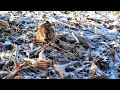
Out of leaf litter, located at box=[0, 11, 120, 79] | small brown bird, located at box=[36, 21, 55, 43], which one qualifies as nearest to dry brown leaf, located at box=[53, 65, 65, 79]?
leaf litter, located at box=[0, 11, 120, 79]

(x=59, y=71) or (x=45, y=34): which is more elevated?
(x=45, y=34)

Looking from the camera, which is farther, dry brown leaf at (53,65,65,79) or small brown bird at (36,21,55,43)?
small brown bird at (36,21,55,43)

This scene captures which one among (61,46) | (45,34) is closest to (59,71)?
(61,46)

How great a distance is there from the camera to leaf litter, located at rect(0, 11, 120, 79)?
303 cm

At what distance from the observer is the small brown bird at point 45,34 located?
346 centimetres

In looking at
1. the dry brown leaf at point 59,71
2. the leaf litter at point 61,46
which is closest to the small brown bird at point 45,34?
the leaf litter at point 61,46

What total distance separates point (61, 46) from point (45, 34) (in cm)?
23

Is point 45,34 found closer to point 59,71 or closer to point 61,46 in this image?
point 61,46

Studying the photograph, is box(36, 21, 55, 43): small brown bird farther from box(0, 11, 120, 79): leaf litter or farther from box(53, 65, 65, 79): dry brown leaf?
box(53, 65, 65, 79): dry brown leaf

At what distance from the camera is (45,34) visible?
136 inches

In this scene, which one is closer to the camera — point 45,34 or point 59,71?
point 59,71

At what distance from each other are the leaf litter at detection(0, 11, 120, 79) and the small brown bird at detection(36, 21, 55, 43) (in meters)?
0.01
